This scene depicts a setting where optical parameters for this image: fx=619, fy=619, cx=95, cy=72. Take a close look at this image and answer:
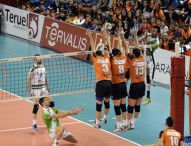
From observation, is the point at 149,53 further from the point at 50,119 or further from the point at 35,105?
the point at 50,119

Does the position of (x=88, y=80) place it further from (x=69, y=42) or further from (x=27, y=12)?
(x=27, y=12)

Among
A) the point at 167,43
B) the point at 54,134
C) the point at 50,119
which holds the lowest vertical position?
the point at 54,134

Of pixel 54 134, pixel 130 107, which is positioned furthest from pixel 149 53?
pixel 54 134

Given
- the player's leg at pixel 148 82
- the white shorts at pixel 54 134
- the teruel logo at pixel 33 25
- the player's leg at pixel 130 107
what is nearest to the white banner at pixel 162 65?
the player's leg at pixel 148 82

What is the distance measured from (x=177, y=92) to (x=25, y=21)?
17.6 metres

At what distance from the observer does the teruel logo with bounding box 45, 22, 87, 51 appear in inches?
1140

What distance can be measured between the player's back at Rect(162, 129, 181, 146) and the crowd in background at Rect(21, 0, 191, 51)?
10029 mm

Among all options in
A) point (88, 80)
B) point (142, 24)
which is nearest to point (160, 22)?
point (142, 24)

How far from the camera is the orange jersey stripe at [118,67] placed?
17.4m

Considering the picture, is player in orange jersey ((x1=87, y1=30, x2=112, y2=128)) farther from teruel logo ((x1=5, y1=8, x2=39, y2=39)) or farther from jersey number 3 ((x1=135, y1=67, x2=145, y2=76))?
teruel logo ((x1=5, y1=8, x2=39, y2=39))

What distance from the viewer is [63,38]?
3012 cm

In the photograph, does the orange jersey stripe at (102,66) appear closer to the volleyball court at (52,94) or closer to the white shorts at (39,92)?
the volleyball court at (52,94)

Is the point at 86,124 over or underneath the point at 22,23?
underneath

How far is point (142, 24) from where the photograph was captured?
1106 inches
